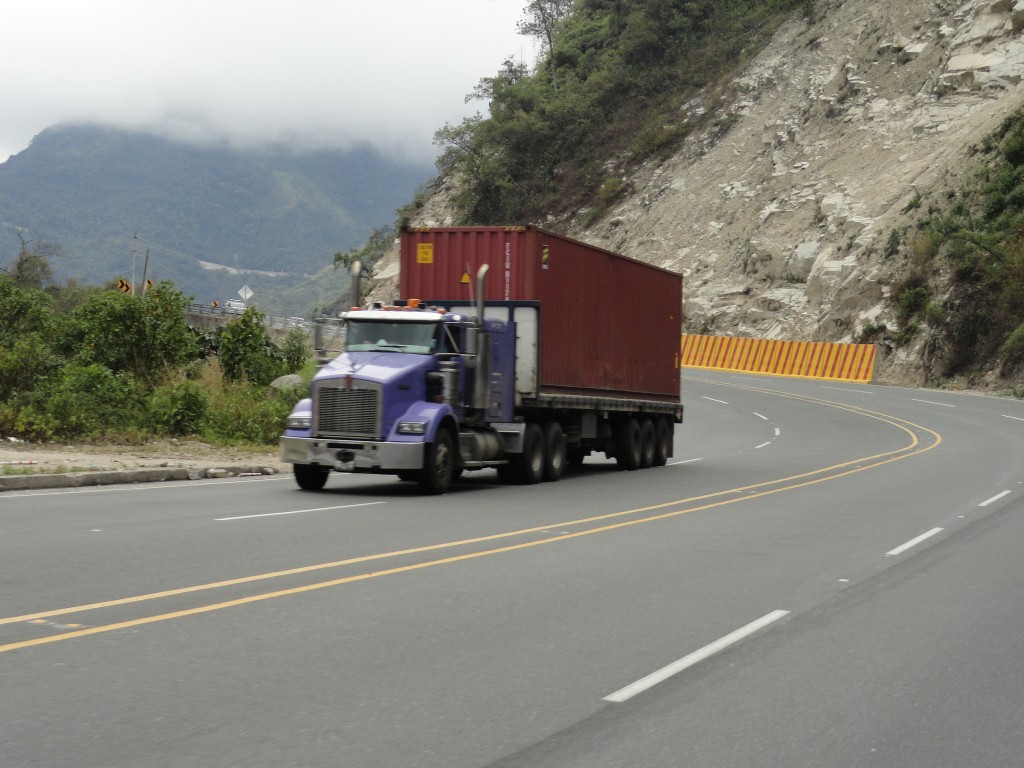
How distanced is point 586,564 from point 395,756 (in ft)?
18.8

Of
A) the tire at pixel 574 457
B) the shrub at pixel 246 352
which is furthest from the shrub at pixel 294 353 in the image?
the tire at pixel 574 457

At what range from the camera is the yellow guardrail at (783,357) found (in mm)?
54719

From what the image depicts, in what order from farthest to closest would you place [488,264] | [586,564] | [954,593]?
[488,264]
[586,564]
[954,593]

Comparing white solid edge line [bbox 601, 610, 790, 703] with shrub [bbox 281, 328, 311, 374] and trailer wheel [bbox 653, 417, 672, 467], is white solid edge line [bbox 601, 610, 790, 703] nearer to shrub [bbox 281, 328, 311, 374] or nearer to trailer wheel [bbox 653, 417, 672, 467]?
trailer wheel [bbox 653, 417, 672, 467]

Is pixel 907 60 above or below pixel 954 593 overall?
above

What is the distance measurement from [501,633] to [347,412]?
9.69 m

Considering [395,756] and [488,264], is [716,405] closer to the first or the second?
[488,264]

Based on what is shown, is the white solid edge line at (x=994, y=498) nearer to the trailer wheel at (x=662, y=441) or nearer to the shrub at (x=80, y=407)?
the trailer wheel at (x=662, y=441)

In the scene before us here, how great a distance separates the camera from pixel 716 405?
43.0 m

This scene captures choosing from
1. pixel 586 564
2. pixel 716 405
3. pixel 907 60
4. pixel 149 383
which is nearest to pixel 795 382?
pixel 716 405

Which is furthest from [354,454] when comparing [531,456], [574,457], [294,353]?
[294,353]

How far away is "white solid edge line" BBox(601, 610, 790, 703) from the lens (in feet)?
20.7

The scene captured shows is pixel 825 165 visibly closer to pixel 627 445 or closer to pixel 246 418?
pixel 627 445

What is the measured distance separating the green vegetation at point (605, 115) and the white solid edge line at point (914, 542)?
64.0 m
